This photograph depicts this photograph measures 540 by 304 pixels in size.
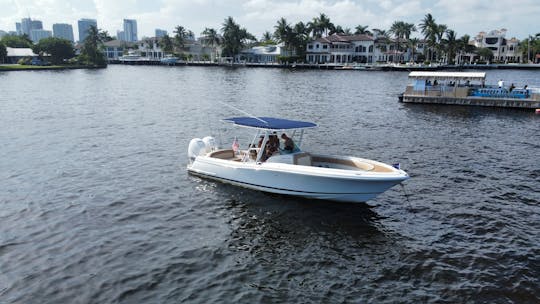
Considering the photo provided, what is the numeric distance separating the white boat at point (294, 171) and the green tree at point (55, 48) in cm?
12281

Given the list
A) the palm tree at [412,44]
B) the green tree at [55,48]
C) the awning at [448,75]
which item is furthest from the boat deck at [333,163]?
the palm tree at [412,44]

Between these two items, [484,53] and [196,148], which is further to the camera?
[484,53]

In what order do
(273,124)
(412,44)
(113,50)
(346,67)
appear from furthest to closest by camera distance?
(113,50), (412,44), (346,67), (273,124)

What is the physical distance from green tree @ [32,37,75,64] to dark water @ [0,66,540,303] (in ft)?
355

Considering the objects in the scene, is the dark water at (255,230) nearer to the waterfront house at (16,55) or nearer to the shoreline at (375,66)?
the shoreline at (375,66)

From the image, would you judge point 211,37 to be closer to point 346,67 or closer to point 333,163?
point 346,67

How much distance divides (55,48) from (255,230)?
13017 centimetres

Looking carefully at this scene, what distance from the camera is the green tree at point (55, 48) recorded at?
404 feet

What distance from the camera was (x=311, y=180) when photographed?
1645 cm

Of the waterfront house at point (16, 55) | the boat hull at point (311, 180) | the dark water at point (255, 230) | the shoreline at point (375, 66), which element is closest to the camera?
the dark water at point (255, 230)

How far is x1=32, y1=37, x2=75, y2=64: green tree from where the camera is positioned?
123188mm

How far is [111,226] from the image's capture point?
1517cm

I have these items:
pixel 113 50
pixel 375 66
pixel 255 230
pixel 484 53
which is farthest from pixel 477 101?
pixel 113 50

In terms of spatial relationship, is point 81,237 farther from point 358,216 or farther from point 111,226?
point 358,216
